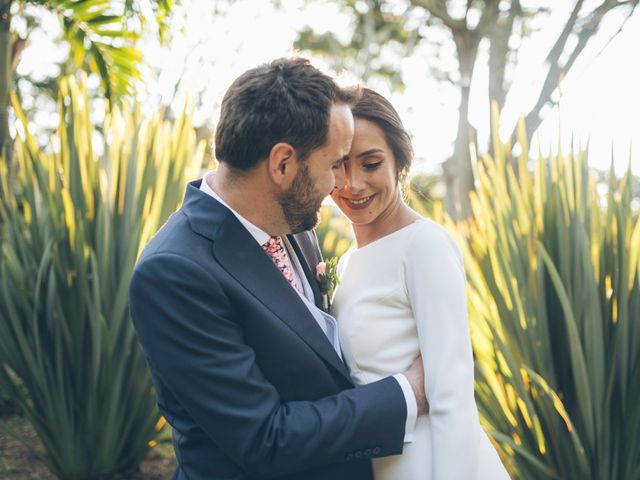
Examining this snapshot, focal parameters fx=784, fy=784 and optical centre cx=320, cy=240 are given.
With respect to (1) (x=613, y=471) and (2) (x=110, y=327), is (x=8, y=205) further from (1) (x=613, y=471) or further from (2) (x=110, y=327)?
(1) (x=613, y=471)

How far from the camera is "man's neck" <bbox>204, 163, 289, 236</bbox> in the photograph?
7.81 feet

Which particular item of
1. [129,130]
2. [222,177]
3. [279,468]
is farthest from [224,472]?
[129,130]

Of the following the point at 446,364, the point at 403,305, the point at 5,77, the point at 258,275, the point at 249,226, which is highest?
the point at 5,77

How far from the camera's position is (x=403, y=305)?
2.48 m

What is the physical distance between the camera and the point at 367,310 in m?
2.53

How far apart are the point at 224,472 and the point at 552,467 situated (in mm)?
2058

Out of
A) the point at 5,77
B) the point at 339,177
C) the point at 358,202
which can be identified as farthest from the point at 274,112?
the point at 5,77

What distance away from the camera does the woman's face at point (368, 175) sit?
2.65 meters

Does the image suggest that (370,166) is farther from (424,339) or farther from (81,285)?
(81,285)

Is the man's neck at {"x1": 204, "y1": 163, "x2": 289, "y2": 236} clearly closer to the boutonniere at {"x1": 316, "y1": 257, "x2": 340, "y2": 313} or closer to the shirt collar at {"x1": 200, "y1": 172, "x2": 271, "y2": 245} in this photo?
the shirt collar at {"x1": 200, "y1": 172, "x2": 271, "y2": 245}

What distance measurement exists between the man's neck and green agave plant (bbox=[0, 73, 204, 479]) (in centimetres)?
209

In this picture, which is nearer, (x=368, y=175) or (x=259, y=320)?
(x=259, y=320)

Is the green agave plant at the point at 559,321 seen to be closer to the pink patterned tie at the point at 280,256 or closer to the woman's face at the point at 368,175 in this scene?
the woman's face at the point at 368,175

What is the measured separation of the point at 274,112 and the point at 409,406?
3.09ft
